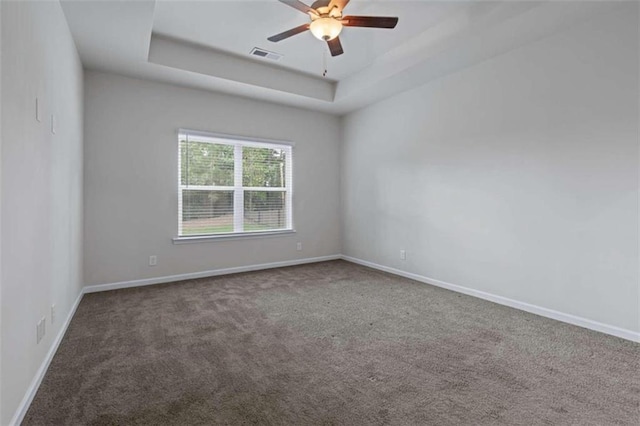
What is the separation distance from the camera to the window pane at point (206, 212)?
4441mm

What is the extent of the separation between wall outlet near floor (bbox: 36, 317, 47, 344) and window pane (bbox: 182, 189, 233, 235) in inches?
95.0

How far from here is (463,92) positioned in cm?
376

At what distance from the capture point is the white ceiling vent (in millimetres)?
3842

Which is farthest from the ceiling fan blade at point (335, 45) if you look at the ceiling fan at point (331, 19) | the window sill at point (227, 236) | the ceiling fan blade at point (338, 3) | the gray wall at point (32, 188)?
the window sill at point (227, 236)

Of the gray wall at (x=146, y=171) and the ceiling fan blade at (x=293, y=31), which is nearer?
the ceiling fan blade at (x=293, y=31)

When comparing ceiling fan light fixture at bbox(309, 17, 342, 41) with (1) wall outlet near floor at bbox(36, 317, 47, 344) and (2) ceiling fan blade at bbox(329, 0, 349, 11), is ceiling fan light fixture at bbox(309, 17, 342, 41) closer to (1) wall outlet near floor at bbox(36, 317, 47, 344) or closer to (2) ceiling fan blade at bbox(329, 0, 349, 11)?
(2) ceiling fan blade at bbox(329, 0, 349, 11)

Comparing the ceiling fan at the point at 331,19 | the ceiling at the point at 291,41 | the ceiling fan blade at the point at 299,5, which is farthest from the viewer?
the ceiling at the point at 291,41

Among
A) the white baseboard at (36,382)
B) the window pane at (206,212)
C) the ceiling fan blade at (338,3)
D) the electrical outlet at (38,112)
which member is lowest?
the white baseboard at (36,382)

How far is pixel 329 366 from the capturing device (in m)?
2.14

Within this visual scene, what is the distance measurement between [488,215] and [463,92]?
1474 millimetres

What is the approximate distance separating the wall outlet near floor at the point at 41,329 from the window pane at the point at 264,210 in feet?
9.82

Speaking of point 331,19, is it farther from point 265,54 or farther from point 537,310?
point 537,310

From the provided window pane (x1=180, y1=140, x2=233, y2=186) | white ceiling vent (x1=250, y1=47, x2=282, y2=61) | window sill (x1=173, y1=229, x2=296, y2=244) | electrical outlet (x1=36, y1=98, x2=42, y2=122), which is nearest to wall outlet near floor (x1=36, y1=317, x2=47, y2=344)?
electrical outlet (x1=36, y1=98, x2=42, y2=122)

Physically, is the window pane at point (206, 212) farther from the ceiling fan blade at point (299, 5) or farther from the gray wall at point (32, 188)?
the ceiling fan blade at point (299, 5)
